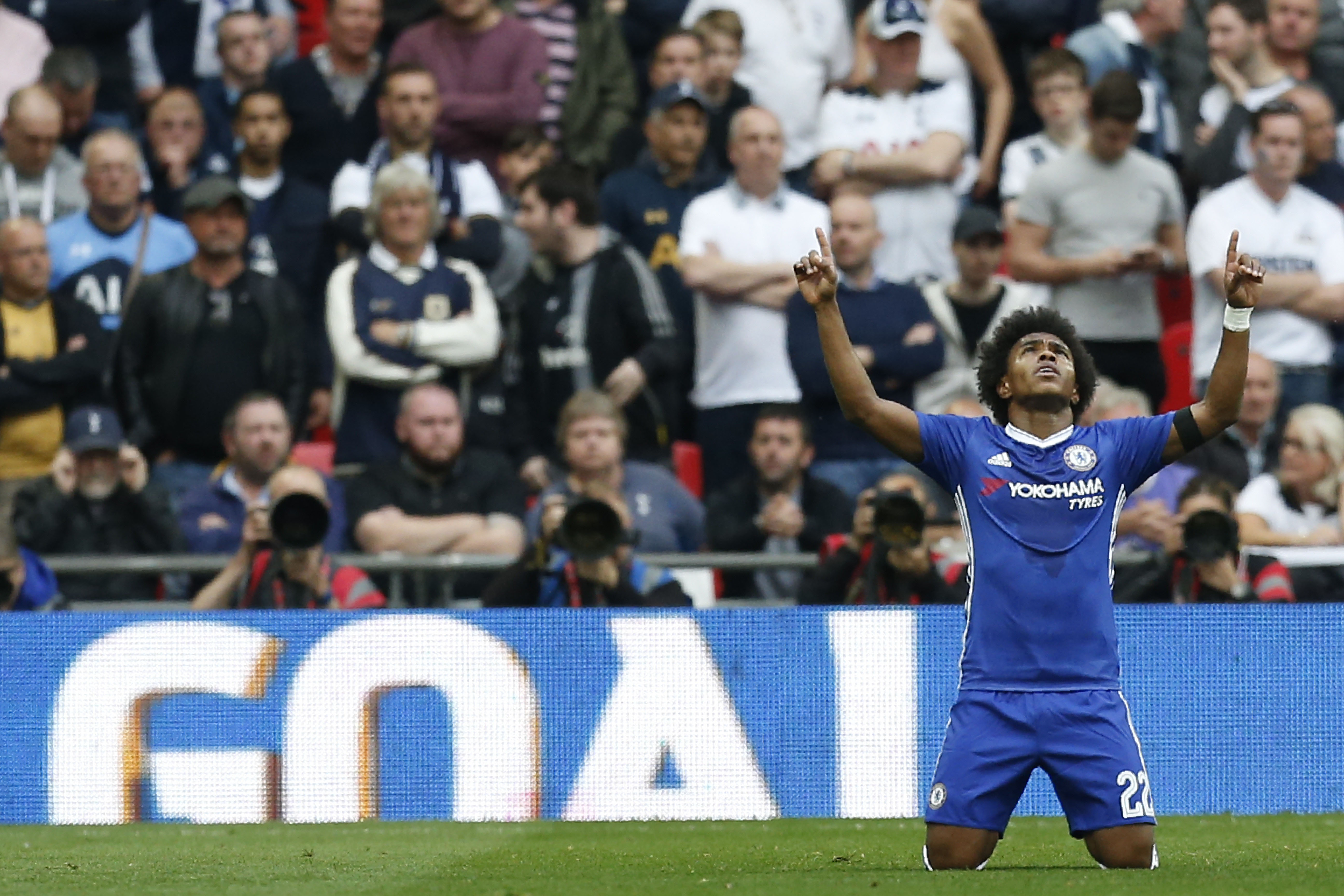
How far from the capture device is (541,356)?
467 inches

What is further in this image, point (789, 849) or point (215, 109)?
point (215, 109)

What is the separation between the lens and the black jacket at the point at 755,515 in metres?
10.9

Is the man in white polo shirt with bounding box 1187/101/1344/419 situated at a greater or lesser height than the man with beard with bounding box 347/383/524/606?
greater

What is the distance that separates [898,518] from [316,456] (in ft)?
11.9

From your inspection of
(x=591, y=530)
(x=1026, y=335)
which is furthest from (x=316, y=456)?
(x=1026, y=335)

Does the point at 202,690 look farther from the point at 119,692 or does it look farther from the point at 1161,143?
the point at 1161,143

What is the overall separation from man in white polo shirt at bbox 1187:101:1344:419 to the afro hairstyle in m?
4.90

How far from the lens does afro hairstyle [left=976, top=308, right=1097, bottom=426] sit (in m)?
7.20

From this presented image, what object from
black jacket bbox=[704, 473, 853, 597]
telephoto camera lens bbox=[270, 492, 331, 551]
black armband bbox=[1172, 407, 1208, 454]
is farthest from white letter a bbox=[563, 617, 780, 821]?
black armband bbox=[1172, 407, 1208, 454]

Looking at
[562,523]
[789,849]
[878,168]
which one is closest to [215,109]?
[878,168]

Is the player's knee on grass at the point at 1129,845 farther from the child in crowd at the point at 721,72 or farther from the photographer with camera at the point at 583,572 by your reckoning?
the child in crowd at the point at 721,72

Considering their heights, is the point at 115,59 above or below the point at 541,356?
above

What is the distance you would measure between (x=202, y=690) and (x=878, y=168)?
489 centimetres

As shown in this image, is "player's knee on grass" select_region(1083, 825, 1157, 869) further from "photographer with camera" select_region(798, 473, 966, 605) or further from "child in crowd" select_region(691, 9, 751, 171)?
"child in crowd" select_region(691, 9, 751, 171)
